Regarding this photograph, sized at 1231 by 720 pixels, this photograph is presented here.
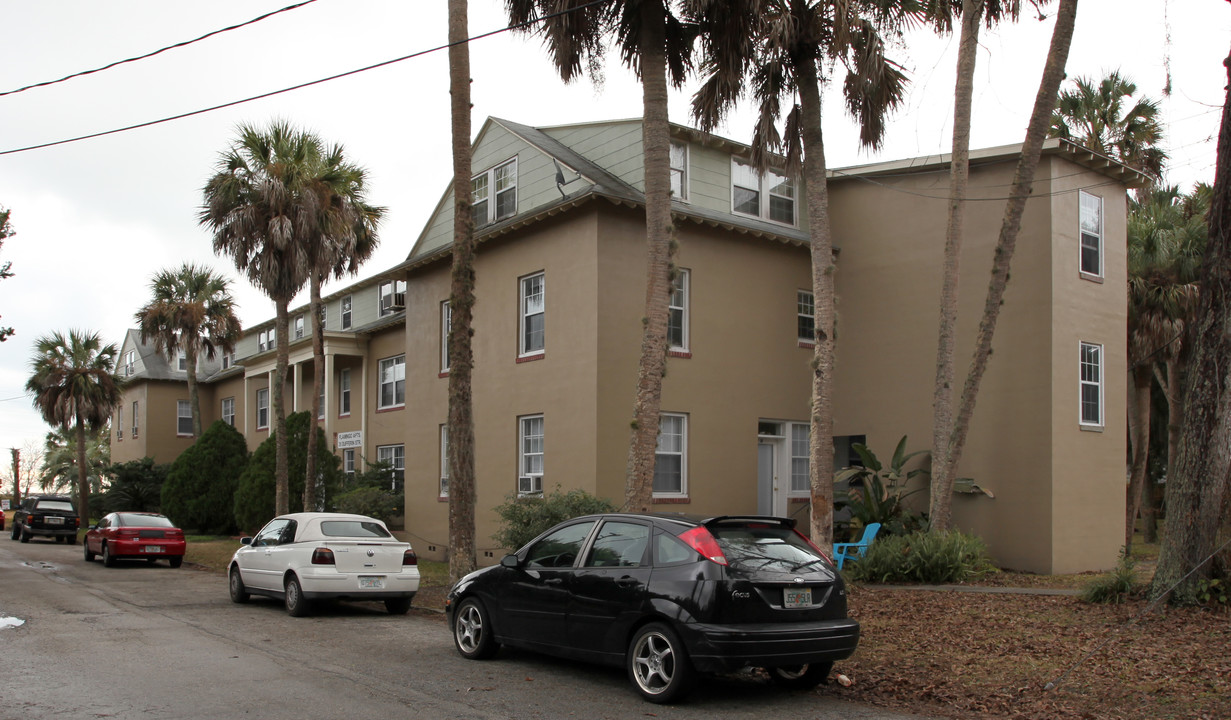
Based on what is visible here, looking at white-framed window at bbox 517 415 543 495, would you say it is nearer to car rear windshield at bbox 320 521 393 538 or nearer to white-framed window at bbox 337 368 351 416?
car rear windshield at bbox 320 521 393 538

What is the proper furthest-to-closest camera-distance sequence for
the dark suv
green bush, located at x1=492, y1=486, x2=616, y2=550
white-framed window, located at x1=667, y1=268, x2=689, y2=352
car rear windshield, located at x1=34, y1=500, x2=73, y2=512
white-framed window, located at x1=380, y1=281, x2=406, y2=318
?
car rear windshield, located at x1=34, y1=500, x2=73, y2=512
the dark suv
white-framed window, located at x1=380, y1=281, x2=406, y2=318
white-framed window, located at x1=667, y1=268, x2=689, y2=352
green bush, located at x1=492, y1=486, x2=616, y2=550

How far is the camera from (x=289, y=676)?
8.52m

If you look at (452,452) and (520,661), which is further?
→ (452,452)

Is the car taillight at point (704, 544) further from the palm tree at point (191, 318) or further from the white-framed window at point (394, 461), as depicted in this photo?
the palm tree at point (191, 318)

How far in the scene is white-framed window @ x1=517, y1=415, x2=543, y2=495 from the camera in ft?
63.7

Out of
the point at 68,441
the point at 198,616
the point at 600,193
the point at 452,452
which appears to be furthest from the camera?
the point at 68,441

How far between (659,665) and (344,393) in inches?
1013

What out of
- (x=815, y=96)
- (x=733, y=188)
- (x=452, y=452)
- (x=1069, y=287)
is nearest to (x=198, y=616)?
(x=452, y=452)

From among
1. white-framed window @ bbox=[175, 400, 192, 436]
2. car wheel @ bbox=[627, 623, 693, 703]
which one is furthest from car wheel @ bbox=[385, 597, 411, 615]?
white-framed window @ bbox=[175, 400, 192, 436]

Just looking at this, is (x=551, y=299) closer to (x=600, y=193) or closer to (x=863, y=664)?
(x=600, y=193)

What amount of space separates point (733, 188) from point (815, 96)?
5.56m

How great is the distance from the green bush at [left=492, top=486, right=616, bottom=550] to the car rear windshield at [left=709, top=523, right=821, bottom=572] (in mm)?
7327

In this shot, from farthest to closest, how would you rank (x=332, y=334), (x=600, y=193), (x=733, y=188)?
1. (x=332, y=334)
2. (x=733, y=188)
3. (x=600, y=193)

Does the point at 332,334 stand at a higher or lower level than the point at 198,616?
higher
